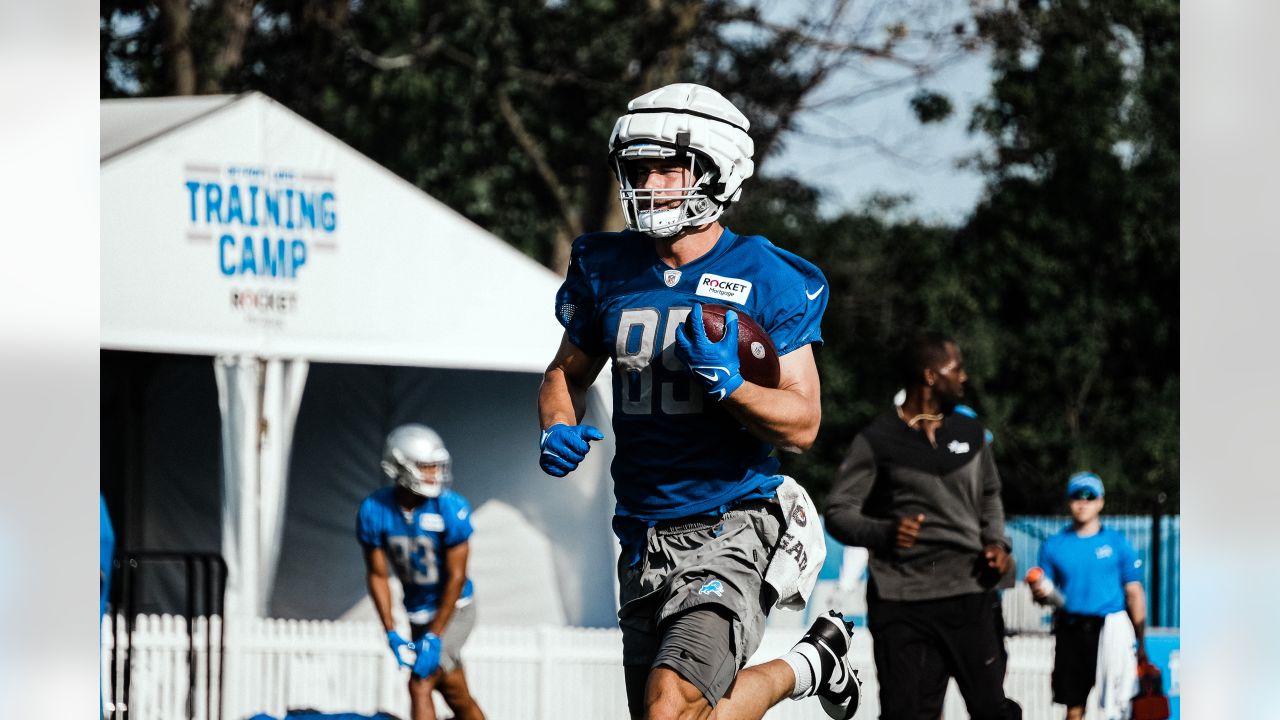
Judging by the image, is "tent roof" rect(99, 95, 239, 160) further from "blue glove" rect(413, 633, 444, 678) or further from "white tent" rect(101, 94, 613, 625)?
"blue glove" rect(413, 633, 444, 678)

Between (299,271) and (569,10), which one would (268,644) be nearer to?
(299,271)

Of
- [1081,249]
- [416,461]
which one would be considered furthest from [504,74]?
[416,461]

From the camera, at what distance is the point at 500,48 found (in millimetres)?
20109

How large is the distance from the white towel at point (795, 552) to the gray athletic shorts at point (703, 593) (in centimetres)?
2

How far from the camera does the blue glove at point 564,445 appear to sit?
4180mm

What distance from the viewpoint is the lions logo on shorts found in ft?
13.6

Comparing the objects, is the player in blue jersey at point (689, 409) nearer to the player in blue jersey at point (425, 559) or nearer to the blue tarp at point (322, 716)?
the player in blue jersey at point (425, 559)

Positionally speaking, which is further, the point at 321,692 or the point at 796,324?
the point at 321,692

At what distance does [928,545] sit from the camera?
22.2ft

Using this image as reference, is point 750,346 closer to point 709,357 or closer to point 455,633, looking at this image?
Answer: point 709,357

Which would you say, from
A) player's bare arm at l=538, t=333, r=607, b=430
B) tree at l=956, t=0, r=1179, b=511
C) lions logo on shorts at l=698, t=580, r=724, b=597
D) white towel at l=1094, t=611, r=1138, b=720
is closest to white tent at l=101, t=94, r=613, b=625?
white towel at l=1094, t=611, r=1138, b=720

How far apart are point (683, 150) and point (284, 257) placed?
16.3 feet
